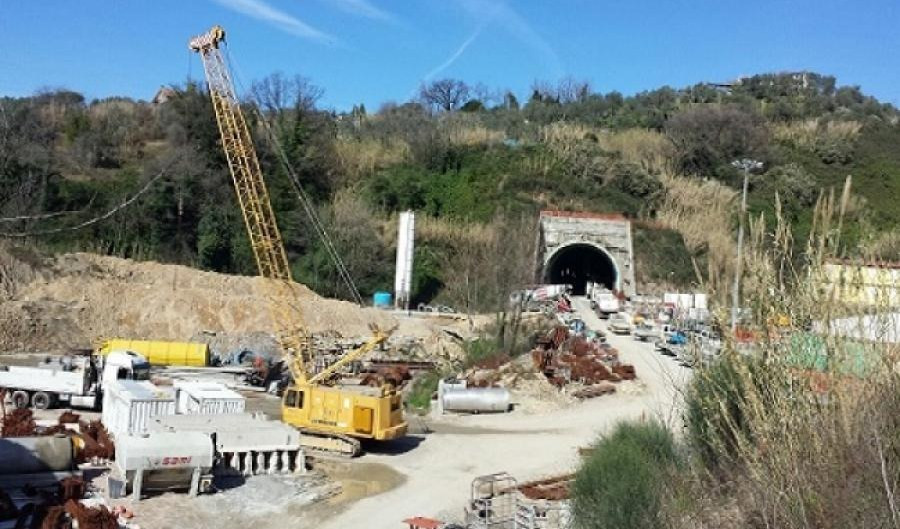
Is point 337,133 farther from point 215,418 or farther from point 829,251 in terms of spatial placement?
point 829,251

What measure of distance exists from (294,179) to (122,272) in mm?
16025

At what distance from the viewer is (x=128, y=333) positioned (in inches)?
1551

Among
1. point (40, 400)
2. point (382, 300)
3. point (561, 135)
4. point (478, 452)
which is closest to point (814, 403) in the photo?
point (478, 452)

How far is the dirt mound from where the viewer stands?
3772 cm

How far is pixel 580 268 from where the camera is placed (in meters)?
59.4

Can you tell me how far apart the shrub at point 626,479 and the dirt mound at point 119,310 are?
26.4m

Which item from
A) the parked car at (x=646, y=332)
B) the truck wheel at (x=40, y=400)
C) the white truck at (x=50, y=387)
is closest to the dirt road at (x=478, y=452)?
the parked car at (x=646, y=332)

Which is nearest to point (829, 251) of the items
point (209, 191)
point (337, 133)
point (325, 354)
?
point (325, 354)

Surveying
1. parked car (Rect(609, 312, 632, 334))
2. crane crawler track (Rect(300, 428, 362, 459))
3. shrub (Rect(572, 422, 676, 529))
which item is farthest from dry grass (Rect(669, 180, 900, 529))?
parked car (Rect(609, 312, 632, 334))

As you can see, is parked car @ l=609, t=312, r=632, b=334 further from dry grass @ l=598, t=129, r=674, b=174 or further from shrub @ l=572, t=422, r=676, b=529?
dry grass @ l=598, t=129, r=674, b=174

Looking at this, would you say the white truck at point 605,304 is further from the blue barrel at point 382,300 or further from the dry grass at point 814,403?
the dry grass at point 814,403

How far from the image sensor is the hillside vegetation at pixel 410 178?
5244 centimetres

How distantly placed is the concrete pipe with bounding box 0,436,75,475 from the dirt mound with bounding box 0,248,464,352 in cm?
2096

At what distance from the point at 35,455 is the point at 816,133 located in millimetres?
77506
